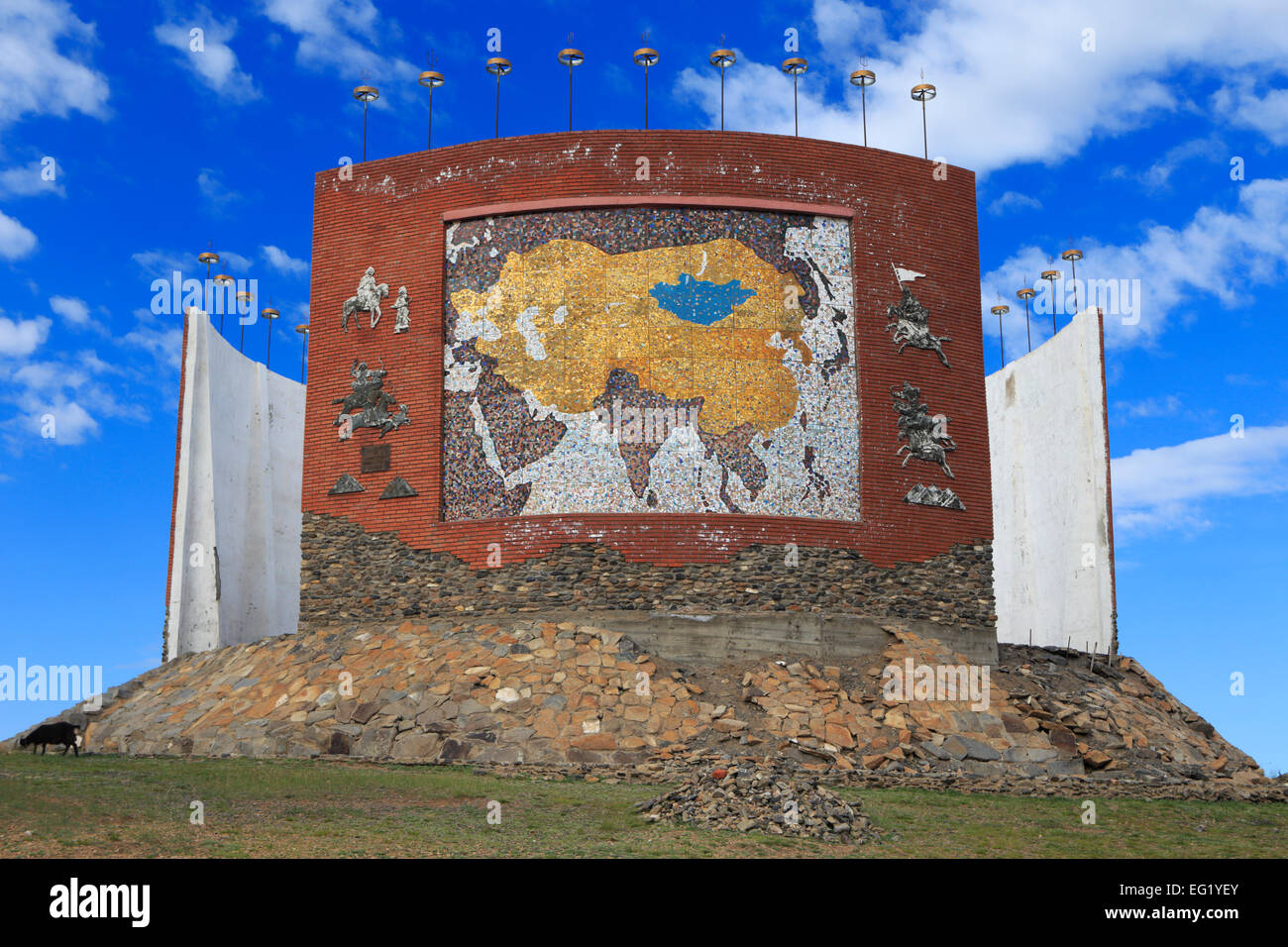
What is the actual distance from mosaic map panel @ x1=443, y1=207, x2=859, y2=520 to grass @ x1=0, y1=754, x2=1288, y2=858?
22.1ft

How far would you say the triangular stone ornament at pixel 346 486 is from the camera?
23.7 metres

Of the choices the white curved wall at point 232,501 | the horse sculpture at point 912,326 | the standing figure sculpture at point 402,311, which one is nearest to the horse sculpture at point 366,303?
the standing figure sculpture at point 402,311

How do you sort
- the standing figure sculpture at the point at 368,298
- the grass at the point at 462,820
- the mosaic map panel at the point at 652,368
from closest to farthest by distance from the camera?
the grass at the point at 462,820 → the mosaic map panel at the point at 652,368 → the standing figure sculpture at the point at 368,298

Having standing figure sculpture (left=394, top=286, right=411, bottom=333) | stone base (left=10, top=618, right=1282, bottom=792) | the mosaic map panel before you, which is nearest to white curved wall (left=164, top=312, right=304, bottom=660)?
stone base (left=10, top=618, right=1282, bottom=792)

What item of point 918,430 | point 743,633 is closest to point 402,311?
point 743,633

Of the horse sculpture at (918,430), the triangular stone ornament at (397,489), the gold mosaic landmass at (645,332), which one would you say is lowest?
the triangular stone ornament at (397,489)

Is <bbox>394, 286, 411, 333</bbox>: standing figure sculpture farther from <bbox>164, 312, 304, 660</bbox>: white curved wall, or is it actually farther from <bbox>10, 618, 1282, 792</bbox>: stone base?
<bbox>10, 618, 1282, 792</bbox>: stone base

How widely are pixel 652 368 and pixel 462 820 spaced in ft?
36.4

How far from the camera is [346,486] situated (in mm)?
23781

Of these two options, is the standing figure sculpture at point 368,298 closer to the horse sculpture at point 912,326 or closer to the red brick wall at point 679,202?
the red brick wall at point 679,202

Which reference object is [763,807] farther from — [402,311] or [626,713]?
[402,311]

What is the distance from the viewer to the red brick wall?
22.7m

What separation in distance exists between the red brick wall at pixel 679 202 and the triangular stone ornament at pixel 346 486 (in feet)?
0.40

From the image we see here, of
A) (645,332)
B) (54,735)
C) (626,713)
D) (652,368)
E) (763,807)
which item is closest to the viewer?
(763,807)
